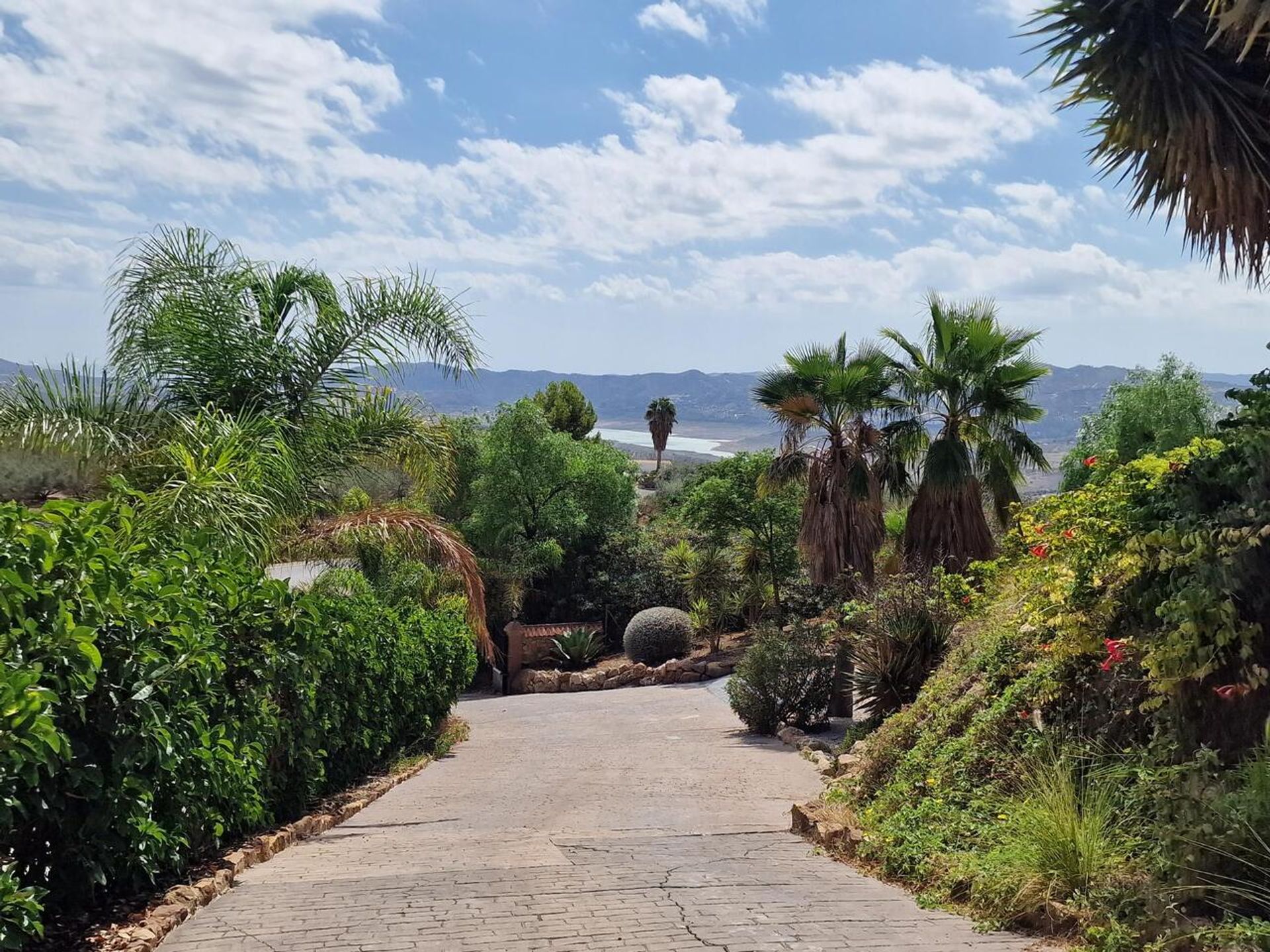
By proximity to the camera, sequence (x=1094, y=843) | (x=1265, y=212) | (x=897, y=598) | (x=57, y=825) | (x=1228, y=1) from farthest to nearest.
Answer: (x=897, y=598)
(x=1265, y=212)
(x=1228, y=1)
(x=1094, y=843)
(x=57, y=825)

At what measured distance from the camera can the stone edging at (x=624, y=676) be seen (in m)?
28.6

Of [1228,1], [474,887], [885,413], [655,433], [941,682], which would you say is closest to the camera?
[474,887]

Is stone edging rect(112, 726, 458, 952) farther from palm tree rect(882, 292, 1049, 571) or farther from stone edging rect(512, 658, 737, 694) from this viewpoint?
stone edging rect(512, 658, 737, 694)

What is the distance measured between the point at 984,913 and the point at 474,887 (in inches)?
107

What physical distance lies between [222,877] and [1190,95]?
8.25 m

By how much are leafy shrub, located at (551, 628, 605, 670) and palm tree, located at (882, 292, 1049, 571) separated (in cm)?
1431

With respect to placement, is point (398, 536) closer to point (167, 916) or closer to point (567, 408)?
point (167, 916)

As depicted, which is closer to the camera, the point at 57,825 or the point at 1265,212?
the point at 57,825

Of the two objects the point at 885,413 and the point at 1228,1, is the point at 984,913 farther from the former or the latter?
the point at 885,413

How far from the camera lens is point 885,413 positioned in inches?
796

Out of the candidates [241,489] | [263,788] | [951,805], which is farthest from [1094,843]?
[241,489]

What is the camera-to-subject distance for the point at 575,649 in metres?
31.6

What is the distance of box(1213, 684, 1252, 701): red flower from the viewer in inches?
237

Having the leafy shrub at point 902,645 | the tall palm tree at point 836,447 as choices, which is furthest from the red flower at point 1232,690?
the tall palm tree at point 836,447
